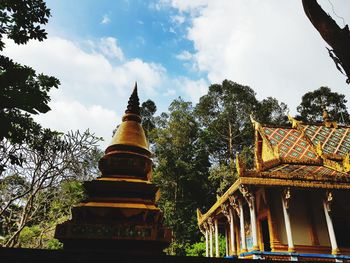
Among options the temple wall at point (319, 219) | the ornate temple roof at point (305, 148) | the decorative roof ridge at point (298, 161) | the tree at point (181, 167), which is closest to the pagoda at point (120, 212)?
the ornate temple roof at point (305, 148)

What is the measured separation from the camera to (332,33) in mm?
2713

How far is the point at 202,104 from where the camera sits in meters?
31.0

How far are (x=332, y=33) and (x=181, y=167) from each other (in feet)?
82.5

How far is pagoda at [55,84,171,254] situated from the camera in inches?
148

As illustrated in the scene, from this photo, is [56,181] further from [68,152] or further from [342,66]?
[342,66]

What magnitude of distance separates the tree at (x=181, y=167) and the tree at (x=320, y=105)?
47.8 ft

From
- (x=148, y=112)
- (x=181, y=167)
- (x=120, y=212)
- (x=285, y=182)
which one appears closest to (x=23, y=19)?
(x=120, y=212)

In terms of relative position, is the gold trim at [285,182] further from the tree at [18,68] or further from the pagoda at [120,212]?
the tree at [18,68]

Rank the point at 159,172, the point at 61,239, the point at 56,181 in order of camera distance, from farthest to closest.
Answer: the point at 159,172 → the point at 56,181 → the point at 61,239

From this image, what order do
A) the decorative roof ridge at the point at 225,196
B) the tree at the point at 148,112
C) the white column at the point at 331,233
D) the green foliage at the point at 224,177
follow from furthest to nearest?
1. the tree at the point at 148,112
2. the green foliage at the point at 224,177
3. the decorative roof ridge at the point at 225,196
4. the white column at the point at 331,233

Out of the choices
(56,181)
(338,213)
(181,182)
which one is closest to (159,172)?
(181,182)

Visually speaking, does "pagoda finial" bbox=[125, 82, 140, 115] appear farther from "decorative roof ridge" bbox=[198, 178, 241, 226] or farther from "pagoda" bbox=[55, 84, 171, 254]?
"decorative roof ridge" bbox=[198, 178, 241, 226]

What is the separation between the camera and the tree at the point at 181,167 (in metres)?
25.7

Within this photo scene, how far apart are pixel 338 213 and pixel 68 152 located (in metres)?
11.7
